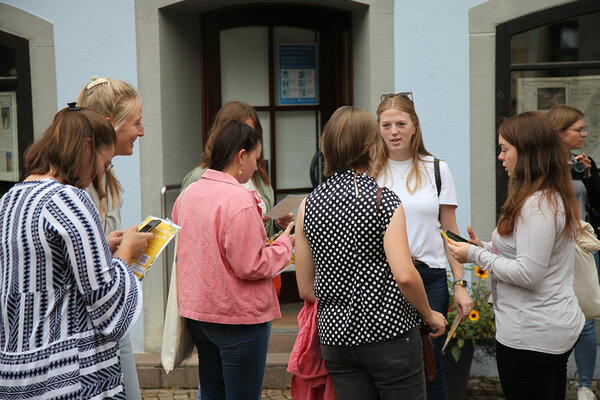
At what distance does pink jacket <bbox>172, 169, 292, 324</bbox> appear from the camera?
124 inches

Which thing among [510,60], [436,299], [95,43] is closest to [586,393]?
[436,299]

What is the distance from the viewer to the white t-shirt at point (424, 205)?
3.66m

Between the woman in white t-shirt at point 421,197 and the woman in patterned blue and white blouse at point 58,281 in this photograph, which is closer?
the woman in patterned blue and white blouse at point 58,281

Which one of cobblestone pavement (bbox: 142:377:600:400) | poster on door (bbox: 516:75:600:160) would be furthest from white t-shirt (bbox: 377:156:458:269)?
poster on door (bbox: 516:75:600:160)

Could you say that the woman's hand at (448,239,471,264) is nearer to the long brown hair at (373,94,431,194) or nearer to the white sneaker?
the long brown hair at (373,94,431,194)

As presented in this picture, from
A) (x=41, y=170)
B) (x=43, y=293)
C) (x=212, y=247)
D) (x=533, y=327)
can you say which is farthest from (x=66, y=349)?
(x=533, y=327)

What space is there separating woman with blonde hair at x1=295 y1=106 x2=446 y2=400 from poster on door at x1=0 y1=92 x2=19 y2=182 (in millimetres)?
3773

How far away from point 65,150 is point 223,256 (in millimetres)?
1011

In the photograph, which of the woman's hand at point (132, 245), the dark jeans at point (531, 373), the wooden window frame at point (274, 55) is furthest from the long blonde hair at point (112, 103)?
the wooden window frame at point (274, 55)

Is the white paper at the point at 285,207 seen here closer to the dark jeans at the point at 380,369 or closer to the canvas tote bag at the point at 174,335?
the canvas tote bag at the point at 174,335

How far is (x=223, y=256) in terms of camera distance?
10.5ft

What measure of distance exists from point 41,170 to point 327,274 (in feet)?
3.64

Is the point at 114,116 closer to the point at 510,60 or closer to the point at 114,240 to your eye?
the point at 114,240

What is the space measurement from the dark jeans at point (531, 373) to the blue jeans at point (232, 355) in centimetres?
108
